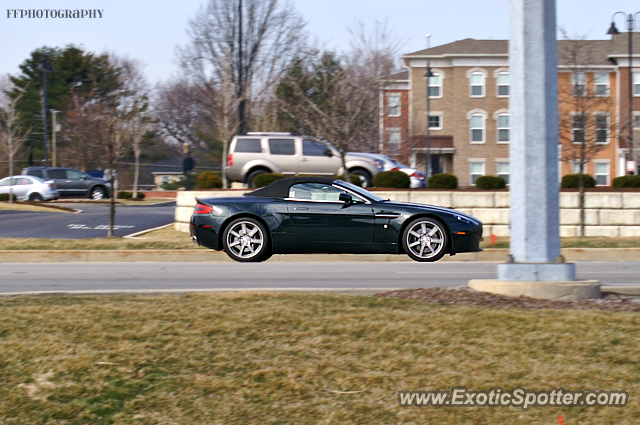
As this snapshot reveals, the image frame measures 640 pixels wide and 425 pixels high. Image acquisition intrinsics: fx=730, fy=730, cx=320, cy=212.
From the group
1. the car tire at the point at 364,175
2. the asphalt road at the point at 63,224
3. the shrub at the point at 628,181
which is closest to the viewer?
the car tire at the point at 364,175

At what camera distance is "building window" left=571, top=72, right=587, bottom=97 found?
18672 millimetres

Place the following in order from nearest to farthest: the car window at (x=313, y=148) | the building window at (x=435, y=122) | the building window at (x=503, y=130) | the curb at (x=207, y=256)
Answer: the curb at (x=207, y=256), the car window at (x=313, y=148), the building window at (x=503, y=130), the building window at (x=435, y=122)

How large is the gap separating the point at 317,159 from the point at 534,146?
3.79 meters

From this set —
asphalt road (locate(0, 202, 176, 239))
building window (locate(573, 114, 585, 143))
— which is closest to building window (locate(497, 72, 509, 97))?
building window (locate(573, 114, 585, 143))

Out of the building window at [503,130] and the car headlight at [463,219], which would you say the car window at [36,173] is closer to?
the building window at [503,130]

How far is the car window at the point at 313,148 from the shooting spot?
831 centimetres

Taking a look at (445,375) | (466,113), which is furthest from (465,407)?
(466,113)

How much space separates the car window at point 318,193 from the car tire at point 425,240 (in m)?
0.31

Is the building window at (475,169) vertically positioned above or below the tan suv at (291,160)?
above

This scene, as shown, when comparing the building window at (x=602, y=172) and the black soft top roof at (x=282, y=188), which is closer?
the black soft top roof at (x=282, y=188)

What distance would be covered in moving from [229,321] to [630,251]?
4174 mm

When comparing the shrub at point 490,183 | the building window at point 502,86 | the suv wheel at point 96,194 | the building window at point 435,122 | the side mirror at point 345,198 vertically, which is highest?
the building window at point 502,86

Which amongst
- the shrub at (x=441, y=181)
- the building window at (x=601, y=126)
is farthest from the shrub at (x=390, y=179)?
the building window at (x=601, y=126)

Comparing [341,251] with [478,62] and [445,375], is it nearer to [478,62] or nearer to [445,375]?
[445,375]
